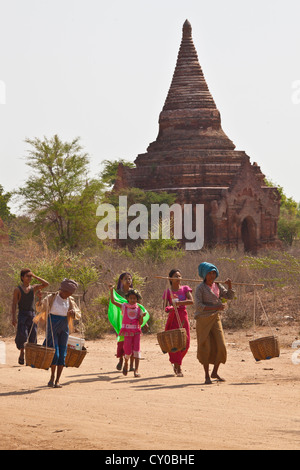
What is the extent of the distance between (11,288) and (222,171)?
1903 cm

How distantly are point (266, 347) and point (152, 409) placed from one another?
2.90 meters

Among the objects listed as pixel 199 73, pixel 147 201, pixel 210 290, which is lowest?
pixel 210 290

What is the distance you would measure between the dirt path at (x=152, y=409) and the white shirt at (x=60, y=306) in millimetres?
827

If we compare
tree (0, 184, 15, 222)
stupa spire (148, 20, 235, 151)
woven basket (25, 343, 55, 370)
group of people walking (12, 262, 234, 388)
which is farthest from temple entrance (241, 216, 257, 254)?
woven basket (25, 343, 55, 370)

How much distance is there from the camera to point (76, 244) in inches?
1237

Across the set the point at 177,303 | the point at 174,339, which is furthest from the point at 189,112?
the point at 174,339

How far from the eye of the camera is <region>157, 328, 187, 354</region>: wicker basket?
10.7m

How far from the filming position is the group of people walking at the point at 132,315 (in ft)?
33.5

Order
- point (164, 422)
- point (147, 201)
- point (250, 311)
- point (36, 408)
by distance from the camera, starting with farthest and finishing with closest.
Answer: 1. point (147, 201)
2. point (250, 311)
3. point (36, 408)
4. point (164, 422)

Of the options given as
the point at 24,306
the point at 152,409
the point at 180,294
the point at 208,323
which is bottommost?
the point at 152,409

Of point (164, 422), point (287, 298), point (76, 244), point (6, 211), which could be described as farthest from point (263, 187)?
point (164, 422)

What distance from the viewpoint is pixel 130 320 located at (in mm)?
11250

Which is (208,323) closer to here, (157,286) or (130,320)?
(130,320)

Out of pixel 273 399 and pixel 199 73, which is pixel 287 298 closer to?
Result: pixel 273 399
